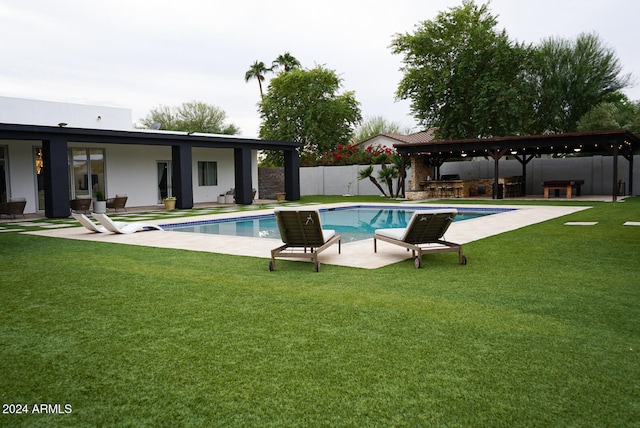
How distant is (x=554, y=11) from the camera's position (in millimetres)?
24875

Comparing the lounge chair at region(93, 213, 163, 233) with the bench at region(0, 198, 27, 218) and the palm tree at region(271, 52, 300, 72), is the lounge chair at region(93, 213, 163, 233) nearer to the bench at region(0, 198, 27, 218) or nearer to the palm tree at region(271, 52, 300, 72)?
the bench at region(0, 198, 27, 218)

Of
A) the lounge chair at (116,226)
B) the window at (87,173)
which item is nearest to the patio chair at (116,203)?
the window at (87,173)

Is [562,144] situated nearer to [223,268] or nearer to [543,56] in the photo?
[543,56]

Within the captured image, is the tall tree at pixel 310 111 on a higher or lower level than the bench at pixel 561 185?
higher

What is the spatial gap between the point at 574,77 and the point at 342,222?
906 inches

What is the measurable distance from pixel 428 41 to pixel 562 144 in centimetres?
1237

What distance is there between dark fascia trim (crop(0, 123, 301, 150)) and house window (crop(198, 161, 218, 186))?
291cm

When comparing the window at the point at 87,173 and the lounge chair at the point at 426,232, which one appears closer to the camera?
the lounge chair at the point at 426,232

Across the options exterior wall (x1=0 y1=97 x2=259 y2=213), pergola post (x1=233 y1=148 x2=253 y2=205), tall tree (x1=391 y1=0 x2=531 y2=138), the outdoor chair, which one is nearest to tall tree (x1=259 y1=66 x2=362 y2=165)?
tall tree (x1=391 y1=0 x2=531 y2=138)

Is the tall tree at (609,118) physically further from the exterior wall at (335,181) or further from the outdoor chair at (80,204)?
the outdoor chair at (80,204)

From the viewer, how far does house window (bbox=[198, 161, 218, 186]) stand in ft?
77.3

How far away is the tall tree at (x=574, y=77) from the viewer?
2981 centimetres

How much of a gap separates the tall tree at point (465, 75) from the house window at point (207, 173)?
12.5m

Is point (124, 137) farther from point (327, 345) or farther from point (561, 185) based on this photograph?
point (561, 185)
